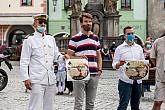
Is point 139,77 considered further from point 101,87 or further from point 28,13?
point 28,13

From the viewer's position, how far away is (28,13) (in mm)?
45875

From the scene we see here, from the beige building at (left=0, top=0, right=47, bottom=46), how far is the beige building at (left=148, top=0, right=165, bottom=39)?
9.11m

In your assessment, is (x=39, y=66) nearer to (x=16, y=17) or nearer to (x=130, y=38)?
(x=130, y=38)

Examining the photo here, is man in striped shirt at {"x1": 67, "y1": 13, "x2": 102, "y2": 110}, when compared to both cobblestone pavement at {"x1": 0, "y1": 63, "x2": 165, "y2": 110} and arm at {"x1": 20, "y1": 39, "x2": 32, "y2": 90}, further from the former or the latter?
cobblestone pavement at {"x1": 0, "y1": 63, "x2": 165, "y2": 110}

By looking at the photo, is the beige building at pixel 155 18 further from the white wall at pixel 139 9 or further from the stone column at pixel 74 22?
the stone column at pixel 74 22

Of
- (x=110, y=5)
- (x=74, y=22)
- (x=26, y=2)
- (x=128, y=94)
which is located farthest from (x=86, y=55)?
(x=26, y=2)

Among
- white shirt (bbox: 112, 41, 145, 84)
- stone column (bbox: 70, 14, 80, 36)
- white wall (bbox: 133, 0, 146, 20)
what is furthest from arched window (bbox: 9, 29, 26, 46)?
white shirt (bbox: 112, 41, 145, 84)

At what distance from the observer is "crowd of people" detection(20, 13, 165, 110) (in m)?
7.50

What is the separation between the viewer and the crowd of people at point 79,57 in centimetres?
750

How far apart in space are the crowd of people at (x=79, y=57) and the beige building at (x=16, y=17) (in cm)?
3684

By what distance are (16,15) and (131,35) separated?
37570mm

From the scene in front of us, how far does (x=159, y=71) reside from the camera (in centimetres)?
863

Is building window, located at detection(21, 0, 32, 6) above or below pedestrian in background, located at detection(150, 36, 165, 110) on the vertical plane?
above

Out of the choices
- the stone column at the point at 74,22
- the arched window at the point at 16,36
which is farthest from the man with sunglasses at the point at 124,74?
the arched window at the point at 16,36
